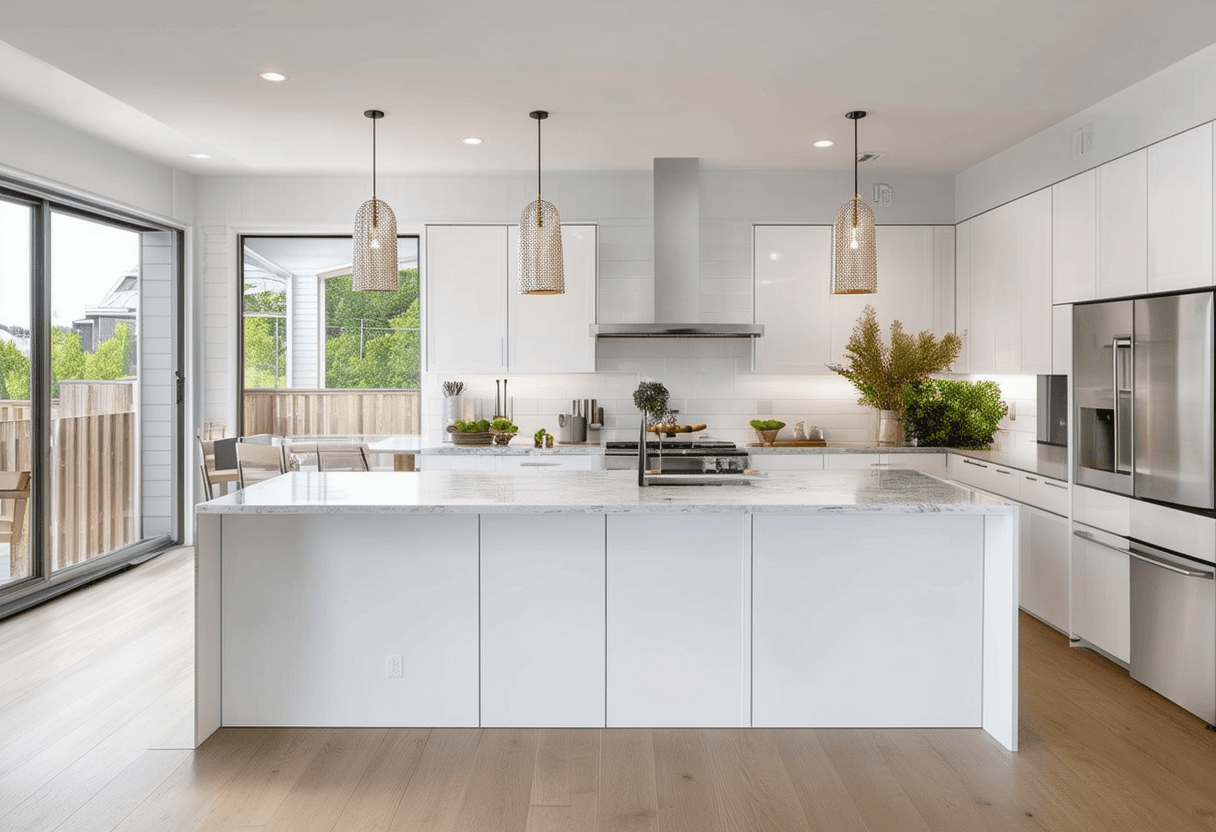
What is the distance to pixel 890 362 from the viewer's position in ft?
19.6

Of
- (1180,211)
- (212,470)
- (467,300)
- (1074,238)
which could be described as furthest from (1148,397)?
(212,470)

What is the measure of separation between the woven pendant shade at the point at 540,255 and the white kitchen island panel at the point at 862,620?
1.70m

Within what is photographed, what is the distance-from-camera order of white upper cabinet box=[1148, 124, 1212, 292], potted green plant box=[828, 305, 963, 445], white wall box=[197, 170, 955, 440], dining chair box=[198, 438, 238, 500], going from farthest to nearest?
white wall box=[197, 170, 955, 440]
potted green plant box=[828, 305, 963, 445]
dining chair box=[198, 438, 238, 500]
white upper cabinet box=[1148, 124, 1212, 292]

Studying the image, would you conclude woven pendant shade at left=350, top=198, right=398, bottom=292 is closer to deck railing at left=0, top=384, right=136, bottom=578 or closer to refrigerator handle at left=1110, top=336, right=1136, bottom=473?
deck railing at left=0, top=384, right=136, bottom=578

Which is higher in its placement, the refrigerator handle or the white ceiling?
the white ceiling

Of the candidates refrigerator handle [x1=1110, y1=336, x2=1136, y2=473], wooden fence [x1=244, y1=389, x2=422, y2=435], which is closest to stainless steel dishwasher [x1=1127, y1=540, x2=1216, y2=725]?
refrigerator handle [x1=1110, y1=336, x2=1136, y2=473]

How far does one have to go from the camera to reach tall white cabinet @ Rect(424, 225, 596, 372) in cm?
605

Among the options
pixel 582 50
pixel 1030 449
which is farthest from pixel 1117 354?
pixel 582 50

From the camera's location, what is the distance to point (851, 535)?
131 inches

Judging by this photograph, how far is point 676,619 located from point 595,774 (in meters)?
0.65

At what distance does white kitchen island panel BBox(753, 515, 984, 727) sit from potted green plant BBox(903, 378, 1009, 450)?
2.70 m

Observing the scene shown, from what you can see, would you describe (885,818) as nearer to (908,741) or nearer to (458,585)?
(908,741)

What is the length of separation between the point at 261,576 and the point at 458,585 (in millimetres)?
737

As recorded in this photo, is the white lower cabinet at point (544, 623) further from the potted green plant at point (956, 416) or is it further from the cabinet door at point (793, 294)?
the potted green plant at point (956, 416)
